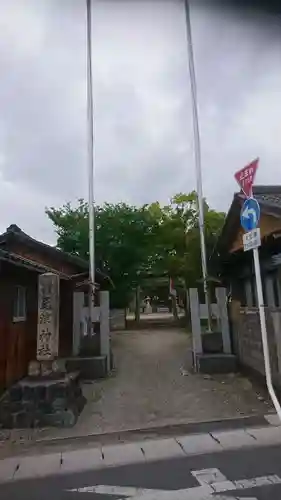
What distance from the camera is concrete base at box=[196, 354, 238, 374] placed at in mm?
9641

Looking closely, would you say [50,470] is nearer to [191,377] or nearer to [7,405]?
[7,405]

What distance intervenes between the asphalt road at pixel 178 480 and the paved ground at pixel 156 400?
158cm

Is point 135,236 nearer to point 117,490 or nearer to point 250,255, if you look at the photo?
point 250,255

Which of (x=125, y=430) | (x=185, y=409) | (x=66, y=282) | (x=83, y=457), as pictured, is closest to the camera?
(x=83, y=457)

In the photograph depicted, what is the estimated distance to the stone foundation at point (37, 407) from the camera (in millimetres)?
6258

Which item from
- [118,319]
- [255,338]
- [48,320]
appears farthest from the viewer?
[118,319]

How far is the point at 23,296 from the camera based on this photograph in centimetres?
962

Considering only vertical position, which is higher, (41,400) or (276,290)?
(276,290)

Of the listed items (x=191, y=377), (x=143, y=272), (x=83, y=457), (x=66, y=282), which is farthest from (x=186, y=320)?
(x=83, y=457)

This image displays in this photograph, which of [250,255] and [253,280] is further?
[253,280]

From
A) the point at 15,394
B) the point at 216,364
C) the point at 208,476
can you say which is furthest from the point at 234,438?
the point at 216,364

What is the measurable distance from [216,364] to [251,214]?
222 inches

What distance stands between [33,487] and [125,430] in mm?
2083

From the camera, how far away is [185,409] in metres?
6.85
